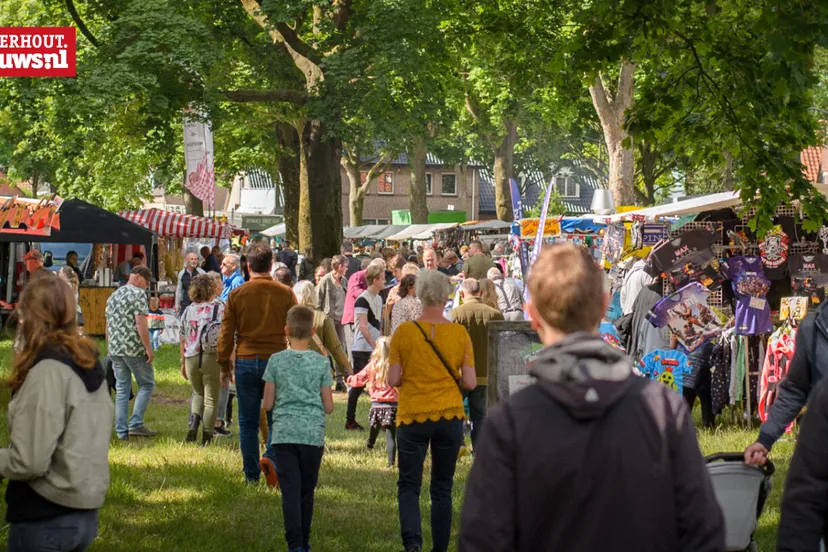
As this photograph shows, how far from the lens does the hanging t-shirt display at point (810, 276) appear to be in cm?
1215

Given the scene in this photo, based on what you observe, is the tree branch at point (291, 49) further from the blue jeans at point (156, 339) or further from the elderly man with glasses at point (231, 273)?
the elderly man with glasses at point (231, 273)

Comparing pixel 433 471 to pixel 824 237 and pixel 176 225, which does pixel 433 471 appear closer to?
pixel 824 237

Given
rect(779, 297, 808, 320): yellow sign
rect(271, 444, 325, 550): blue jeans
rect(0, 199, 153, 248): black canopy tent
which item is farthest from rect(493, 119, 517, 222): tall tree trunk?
rect(271, 444, 325, 550): blue jeans

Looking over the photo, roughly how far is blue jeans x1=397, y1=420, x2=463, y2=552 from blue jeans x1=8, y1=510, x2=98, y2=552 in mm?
2949

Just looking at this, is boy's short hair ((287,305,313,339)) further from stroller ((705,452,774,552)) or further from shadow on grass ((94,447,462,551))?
stroller ((705,452,774,552))

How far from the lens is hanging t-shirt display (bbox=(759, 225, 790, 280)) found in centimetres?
1237

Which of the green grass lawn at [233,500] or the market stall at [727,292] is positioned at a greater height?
the market stall at [727,292]

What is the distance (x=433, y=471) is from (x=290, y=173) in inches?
1268

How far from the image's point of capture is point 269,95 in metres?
26.2

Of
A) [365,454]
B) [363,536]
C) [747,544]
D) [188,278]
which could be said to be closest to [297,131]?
[188,278]

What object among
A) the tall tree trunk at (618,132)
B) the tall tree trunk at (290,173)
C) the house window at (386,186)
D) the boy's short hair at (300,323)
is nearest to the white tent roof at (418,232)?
the tall tree trunk at (290,173)

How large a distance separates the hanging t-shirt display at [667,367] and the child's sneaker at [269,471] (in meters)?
4.59

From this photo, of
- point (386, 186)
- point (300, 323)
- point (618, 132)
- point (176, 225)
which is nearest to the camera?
point (300, 323)

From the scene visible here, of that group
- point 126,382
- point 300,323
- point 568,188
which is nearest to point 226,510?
point 300,323
